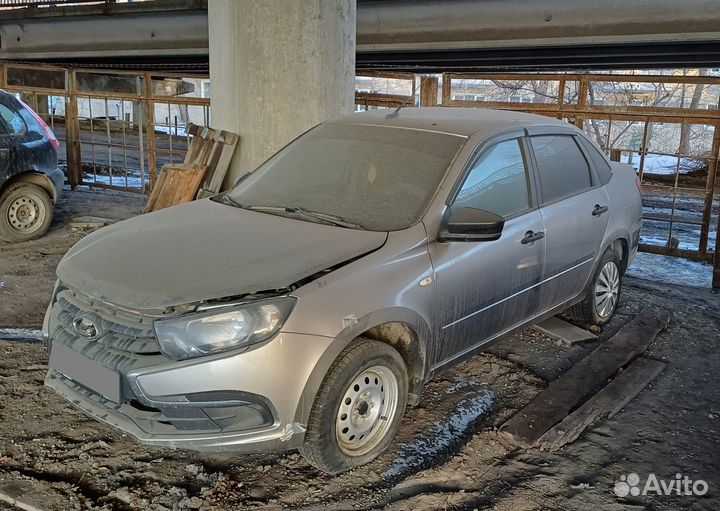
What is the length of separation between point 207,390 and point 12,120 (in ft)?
19.9

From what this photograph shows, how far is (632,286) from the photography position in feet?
21.6

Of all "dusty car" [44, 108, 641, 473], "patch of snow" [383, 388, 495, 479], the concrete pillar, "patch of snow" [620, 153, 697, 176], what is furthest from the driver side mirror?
"patch of snow" [620, 153, 697, 176]

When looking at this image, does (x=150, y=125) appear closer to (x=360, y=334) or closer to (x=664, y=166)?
(x=360, y=334)

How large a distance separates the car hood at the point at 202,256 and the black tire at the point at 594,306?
92.1 inches

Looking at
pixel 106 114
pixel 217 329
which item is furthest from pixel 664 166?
pixel 217 329

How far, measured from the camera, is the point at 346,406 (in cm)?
316

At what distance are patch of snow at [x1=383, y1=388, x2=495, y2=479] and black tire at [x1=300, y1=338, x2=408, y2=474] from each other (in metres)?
0.13

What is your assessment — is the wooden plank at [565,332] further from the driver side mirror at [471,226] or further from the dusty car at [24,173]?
the dusty car at [24,173]

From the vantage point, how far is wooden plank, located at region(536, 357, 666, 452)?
143 inches

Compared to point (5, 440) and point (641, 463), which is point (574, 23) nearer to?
point (641, 463)

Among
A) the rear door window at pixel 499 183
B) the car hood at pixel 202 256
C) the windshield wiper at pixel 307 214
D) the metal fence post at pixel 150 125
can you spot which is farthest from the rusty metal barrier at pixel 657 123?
the car hood at pixel 202 256

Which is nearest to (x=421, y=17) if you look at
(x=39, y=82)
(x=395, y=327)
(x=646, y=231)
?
(x=646, y=231)

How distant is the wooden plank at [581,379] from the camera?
146 inches

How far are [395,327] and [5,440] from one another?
6.61 ft
